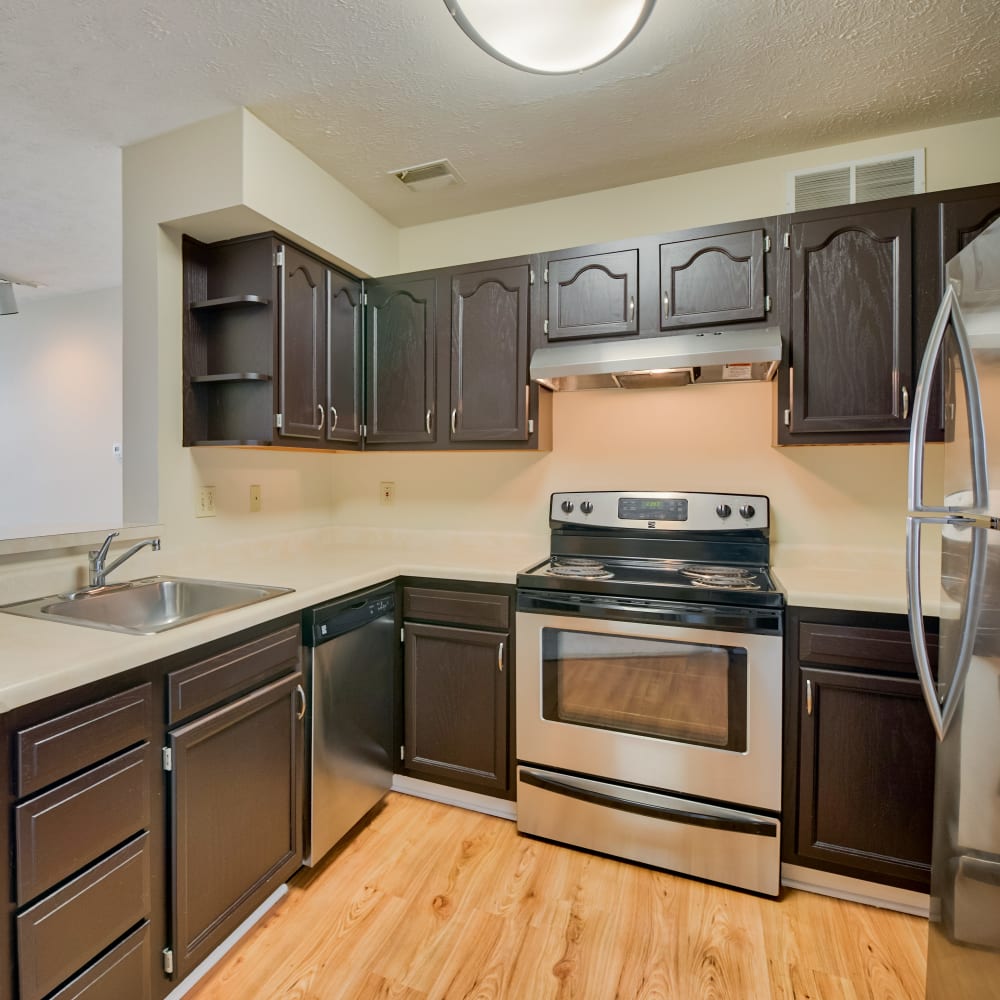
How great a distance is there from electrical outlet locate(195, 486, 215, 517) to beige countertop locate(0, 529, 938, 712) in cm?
14

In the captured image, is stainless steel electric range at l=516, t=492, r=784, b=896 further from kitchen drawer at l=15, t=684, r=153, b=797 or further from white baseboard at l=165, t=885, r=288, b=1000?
kitchen drawer at l=15, t=684, r=153, b=797

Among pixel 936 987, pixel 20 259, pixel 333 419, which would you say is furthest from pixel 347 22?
pixel 20 259

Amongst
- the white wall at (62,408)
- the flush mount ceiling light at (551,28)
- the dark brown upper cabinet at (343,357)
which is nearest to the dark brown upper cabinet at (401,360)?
the dark brown upper cabinet at (343,357)

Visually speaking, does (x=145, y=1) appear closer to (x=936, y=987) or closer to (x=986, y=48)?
(x=986, y=48)

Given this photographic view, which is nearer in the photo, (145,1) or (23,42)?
(145,1)

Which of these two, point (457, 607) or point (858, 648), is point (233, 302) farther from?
point (858, 648)

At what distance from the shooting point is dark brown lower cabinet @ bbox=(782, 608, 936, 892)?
156 centimetres

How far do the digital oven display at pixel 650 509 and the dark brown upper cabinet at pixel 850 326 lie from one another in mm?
460

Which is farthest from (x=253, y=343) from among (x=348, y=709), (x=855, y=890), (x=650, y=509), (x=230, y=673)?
(x=855, y=890)

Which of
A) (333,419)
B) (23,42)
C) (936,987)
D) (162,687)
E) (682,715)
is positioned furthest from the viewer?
(333,419)

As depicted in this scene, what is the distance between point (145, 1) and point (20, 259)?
8.50 ft

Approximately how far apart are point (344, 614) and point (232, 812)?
2.00ft

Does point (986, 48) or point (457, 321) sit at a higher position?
point (986, 48)

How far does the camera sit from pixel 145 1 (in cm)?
140
